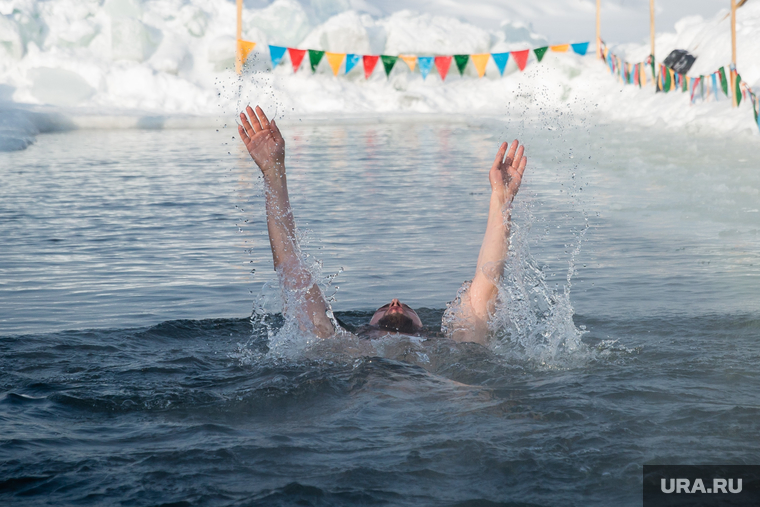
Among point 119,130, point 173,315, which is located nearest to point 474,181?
point 173,315

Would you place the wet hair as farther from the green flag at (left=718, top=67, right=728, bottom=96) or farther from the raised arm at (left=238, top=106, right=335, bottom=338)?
the green flag at (left=718, top=67, right=728, bottom=96)

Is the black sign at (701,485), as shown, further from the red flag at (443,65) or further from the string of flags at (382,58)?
the red flag at (443,65)

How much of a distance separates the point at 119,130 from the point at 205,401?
23678 millimetres

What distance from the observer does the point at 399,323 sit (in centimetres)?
445

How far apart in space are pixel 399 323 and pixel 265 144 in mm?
1229

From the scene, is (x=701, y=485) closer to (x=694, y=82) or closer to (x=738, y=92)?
(x=738, y=92)

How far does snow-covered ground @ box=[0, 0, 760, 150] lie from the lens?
3105 cm

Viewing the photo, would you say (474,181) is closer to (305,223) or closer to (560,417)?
(305,223)

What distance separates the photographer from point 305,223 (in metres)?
8.65

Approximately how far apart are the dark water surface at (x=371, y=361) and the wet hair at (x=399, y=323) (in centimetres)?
24

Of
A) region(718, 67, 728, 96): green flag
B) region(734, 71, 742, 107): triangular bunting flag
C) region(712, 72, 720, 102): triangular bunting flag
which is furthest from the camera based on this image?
region(712, 72, 720, 102): triangular bunting flag

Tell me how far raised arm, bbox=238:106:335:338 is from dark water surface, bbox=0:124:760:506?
36 cm

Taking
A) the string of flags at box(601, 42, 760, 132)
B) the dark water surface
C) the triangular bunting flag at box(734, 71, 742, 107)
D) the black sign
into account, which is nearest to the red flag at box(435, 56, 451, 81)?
the string of flags at box(601, 42, 760, 132)

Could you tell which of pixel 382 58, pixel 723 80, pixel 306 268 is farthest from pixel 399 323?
pixel 382 58
